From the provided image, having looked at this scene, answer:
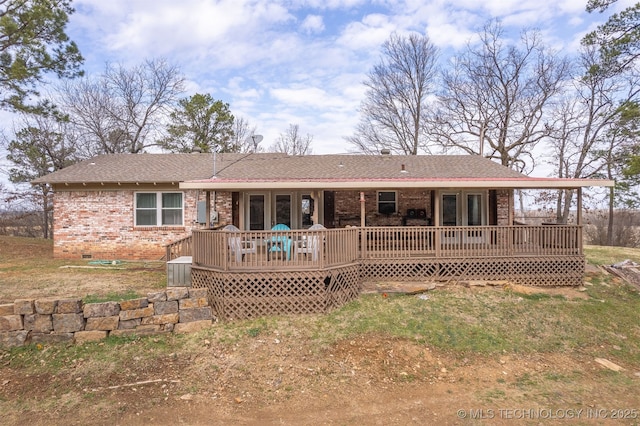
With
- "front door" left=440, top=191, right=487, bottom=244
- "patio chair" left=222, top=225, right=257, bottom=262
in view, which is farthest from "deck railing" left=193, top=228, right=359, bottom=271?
"front door" left=440, top=191, right=487, bottom=244

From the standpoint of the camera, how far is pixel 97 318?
6.45 metres

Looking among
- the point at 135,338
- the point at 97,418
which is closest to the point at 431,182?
the point at 135,338

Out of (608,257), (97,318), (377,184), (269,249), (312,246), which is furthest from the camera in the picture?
(608,257)

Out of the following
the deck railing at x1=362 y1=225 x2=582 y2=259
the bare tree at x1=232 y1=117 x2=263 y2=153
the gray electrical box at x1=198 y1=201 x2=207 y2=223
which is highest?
the bare tree at x1=232 y1=117 x2=263 y2=153

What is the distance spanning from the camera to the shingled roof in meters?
12.6

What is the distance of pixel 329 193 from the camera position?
41.2 feet

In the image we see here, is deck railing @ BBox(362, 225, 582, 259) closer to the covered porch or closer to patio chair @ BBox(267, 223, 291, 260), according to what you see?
the covered porch

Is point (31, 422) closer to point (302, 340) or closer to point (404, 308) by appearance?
point (302, 340)

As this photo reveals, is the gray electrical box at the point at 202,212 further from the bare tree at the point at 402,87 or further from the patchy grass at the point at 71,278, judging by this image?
the bare tree at the point at 402,87

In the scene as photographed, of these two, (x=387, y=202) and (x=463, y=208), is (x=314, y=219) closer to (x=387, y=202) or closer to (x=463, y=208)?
(x=387, y=202)

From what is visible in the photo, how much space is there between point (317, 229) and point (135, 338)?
13.6 ft

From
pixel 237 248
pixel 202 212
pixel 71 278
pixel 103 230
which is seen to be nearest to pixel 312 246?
pixel 237 248

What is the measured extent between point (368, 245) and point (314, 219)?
1.81 m

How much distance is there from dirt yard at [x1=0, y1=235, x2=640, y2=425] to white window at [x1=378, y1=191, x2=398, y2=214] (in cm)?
656
